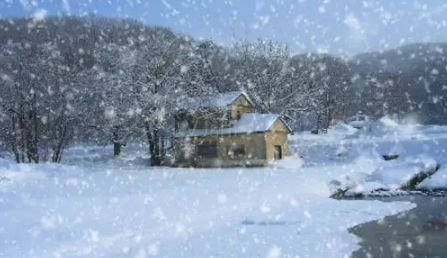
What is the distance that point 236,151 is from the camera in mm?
44094

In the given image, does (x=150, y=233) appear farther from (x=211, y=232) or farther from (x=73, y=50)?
(x=73, y=50)

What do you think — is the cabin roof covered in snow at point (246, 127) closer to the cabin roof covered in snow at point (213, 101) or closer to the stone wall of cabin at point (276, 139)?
the stone wall of cabin at point (276, 139)

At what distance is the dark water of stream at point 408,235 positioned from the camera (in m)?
13.7

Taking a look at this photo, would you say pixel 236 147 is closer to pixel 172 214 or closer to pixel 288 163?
pixel 288 163

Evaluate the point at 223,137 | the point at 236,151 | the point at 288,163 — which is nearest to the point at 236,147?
the point at 236,151

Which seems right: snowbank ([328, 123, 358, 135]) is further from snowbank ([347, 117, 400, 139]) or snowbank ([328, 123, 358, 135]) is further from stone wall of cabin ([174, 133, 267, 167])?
stone wall of cabin ([174, 133, 267, 167])

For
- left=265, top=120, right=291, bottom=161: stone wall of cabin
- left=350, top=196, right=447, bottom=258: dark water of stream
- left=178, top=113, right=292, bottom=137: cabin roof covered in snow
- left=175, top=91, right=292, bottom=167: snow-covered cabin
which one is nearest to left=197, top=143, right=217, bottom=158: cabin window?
left=175, top=91, right=292, bottom=167: snow-covered cabin

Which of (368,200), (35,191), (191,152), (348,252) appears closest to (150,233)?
(348,252)

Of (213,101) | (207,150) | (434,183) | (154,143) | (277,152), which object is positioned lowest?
(434,183)

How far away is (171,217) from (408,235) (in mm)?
8045

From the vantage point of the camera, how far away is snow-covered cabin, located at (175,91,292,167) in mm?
43219

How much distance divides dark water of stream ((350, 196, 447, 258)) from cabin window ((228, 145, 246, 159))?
21.9 meters

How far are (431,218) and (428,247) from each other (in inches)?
247

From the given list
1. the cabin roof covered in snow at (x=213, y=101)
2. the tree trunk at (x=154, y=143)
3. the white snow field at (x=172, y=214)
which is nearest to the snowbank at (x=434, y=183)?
the white snow field at (x=172, y=214)
